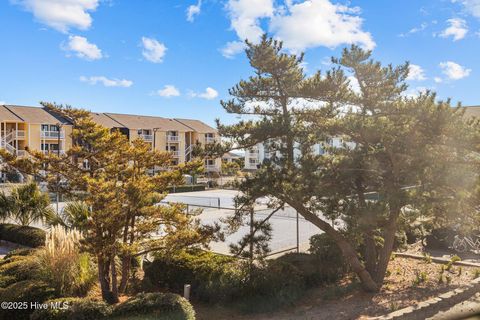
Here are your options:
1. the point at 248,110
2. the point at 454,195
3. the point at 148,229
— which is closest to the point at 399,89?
the point at 454,195

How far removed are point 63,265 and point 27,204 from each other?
7.16 meters

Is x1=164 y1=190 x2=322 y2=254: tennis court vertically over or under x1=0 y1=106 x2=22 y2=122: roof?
under

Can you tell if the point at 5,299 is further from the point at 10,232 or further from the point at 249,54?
the point at 10,232

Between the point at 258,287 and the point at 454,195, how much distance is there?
12.8 ft

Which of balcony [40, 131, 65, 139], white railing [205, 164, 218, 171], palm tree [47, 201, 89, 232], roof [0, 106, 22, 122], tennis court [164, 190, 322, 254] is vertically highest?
roof [0, 106, 22, 122]

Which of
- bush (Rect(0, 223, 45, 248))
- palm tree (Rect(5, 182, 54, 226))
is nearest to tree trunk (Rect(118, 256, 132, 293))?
bush (Rect(0, 223, 45, 248))

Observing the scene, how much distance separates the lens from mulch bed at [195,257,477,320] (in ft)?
21.8

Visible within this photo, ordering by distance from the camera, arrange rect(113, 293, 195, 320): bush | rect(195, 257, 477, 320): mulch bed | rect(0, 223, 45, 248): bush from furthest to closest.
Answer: rect(0, 223, 45, 248): bush
rect(195, 257, 477, 320): mulch bed
rect(113, 293, 195, 320): bush

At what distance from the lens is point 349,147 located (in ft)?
26.5

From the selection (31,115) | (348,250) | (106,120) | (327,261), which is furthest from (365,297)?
(106,120)

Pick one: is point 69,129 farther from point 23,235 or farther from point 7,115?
point 23,235

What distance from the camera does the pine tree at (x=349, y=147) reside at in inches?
260

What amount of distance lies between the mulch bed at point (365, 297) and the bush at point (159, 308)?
1372 millimetres

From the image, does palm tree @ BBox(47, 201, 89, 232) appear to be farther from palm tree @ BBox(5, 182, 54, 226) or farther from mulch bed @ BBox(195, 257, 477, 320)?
mulch bed @ BBox(195, 257, 477, 320)
